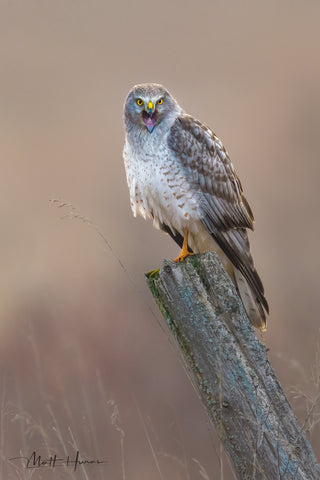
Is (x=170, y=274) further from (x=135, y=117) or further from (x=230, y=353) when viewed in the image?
(x=135, y=117)

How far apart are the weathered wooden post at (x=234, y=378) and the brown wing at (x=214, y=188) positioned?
150 cm

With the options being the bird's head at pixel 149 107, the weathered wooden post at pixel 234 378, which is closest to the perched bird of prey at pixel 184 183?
the bird's head at pixel 149 107

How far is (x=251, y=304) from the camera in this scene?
388cm

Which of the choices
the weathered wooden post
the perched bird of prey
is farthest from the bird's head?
the weathered wooden post

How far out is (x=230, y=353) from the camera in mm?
2377

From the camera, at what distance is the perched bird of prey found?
409 centimetres

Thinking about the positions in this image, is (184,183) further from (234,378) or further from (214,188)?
(234,378)

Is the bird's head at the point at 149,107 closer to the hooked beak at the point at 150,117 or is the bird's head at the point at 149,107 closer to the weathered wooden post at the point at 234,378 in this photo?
the hooked beak at the point at 150,117

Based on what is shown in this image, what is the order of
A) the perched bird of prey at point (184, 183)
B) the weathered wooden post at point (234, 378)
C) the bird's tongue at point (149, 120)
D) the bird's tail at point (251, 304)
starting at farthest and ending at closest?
the bird's tongue at point (149, 120)
the perched bird of prey at point (184, 183)
the bird's tail at point (251, 304)
the weathered wooden post at point (234, 378)

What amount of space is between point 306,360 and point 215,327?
12.9 ft

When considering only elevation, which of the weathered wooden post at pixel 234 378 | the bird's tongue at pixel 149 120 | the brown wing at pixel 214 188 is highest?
the bird's tongue at pixel 149 120

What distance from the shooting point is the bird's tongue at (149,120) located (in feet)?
13.8

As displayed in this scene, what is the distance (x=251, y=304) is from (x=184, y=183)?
0.86 m

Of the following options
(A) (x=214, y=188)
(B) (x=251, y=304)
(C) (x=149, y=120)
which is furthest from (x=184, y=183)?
(B) (x=251, y=304)
